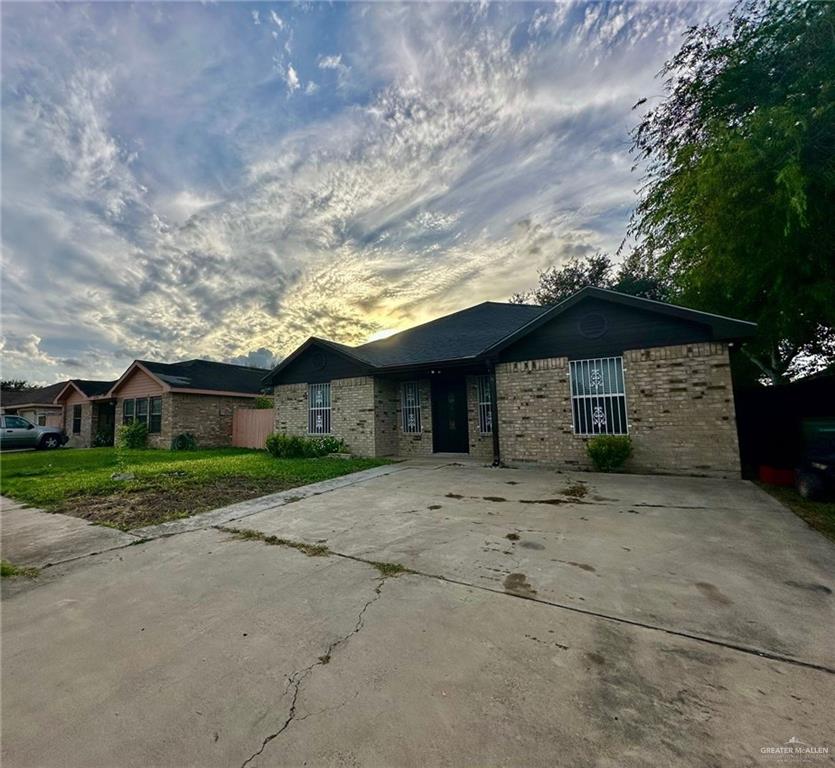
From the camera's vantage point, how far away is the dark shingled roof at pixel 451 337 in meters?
11.8

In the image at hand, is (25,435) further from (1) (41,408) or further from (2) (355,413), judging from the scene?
(2) (355,413)

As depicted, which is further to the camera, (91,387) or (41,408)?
(41,408)

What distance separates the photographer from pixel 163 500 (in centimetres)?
670

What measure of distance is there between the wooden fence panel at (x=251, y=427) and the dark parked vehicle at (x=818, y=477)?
16331mm

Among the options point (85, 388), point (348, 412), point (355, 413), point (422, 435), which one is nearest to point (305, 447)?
point (348, 412)

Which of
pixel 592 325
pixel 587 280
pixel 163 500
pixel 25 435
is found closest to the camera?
pixel 163 500

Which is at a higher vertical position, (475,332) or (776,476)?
(475,332)

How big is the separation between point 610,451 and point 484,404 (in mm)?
3901

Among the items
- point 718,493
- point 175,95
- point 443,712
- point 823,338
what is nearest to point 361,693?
point 443,712

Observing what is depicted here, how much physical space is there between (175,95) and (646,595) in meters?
11.5

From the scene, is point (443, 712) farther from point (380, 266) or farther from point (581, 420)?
point (380, 266)

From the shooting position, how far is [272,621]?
2695 millimetres

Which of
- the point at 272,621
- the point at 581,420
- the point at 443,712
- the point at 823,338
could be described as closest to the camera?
the point at 443,712

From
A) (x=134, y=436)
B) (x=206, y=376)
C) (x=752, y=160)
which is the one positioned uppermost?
(x=752, y=160)
